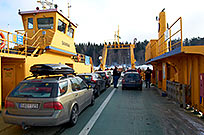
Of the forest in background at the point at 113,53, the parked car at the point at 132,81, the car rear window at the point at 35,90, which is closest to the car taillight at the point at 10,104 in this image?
the car rear window at the point at 35,90

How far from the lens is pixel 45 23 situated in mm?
10562

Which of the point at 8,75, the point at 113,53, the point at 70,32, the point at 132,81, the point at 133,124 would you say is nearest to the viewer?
the point at 133,124

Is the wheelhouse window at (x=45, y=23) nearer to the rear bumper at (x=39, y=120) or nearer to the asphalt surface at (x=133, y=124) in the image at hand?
the asphalt surface at (x=133, y=124)

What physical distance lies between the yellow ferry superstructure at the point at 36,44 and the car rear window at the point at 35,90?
295 centimetres

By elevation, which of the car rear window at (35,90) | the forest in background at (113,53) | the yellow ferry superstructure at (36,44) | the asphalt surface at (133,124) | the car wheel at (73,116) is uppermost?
the forest in background at (113,53)

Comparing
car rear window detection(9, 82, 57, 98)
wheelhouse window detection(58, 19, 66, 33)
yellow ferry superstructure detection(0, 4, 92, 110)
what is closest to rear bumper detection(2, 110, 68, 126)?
car rear window detection(9, 82, 57, 98)

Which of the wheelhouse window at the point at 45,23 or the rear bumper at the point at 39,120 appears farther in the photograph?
the wheelhouse window at the point at 45,23

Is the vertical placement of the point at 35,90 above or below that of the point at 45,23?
below

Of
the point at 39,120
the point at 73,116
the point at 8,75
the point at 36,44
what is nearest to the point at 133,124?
the point at 73,116

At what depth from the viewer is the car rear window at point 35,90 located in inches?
158

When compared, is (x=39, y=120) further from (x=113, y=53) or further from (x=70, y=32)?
(x=113, y=53)

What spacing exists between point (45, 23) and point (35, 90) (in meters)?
7.69

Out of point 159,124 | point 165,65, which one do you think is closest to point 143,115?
point 159,124

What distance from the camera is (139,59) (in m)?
84.4
